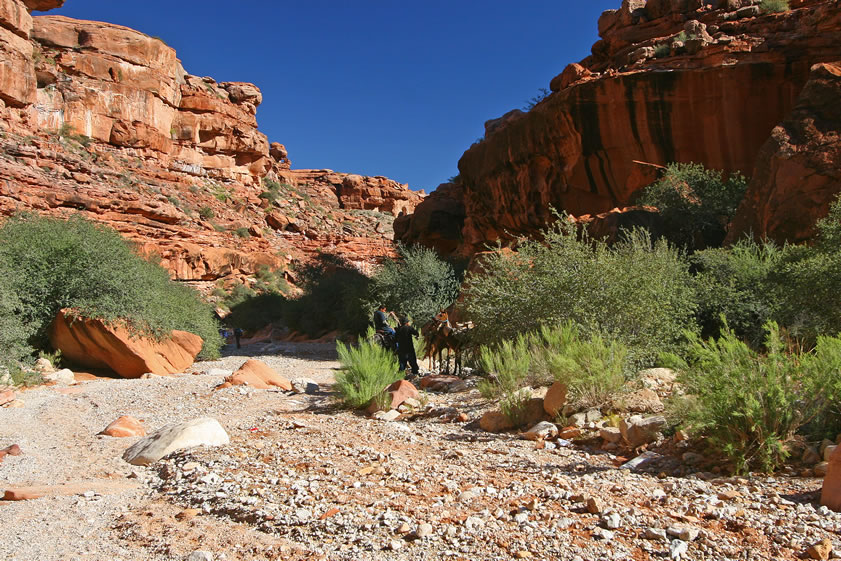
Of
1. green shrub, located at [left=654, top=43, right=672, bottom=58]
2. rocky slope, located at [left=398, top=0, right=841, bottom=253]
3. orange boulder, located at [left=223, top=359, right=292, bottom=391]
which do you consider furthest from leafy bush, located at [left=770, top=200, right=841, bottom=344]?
green shrub, located at [left=654, top=43, right=672, bottom=58]

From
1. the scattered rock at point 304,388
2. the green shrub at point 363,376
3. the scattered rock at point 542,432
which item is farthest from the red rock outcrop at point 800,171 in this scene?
the scattered rock at point 304,388

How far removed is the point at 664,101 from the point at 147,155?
36.5 meters

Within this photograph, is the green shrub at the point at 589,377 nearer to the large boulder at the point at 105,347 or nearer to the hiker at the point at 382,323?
the hiker at the point at 382,323

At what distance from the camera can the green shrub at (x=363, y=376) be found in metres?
7.78

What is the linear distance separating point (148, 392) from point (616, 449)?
789cm

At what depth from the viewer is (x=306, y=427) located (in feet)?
21.4

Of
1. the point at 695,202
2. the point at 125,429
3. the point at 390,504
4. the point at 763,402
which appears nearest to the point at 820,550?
the point at 763,402

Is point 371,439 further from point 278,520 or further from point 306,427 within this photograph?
point 278,520

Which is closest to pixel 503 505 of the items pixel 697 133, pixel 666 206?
pixel 666 206

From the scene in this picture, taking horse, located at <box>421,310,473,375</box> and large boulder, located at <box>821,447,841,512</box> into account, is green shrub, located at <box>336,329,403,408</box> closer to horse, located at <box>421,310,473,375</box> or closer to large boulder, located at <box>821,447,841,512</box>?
horse, located at <box>421,310,473,375</box>

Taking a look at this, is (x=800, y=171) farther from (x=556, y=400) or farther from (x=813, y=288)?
(x=556, y=400)

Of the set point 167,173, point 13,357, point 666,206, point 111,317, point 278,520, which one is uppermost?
point 167,173

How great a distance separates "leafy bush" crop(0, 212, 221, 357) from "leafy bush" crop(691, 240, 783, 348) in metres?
11.8

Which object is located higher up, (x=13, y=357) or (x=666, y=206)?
(x=666, y=206)
